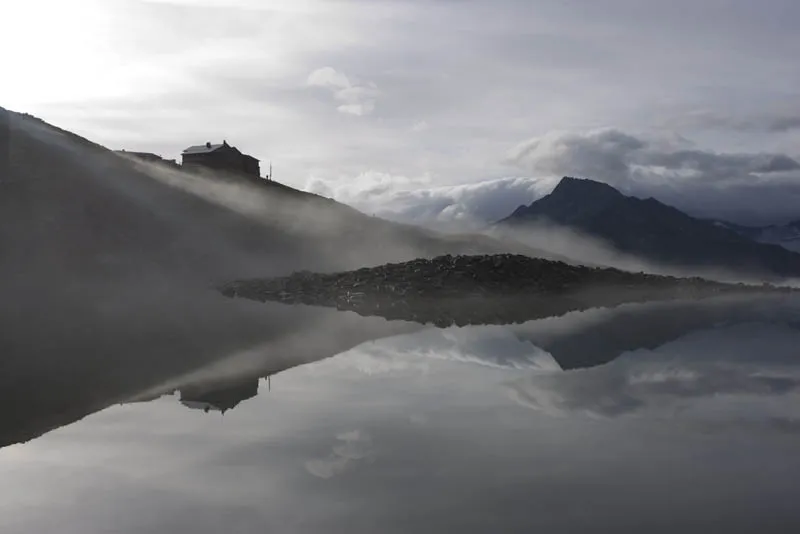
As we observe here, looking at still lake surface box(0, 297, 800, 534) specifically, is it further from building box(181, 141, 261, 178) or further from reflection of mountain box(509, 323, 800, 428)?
building box(181, 141, 261, 178)

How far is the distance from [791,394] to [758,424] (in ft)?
13.1

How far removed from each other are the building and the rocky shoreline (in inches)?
3535

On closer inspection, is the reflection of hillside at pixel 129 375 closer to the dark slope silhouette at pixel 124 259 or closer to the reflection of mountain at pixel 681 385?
the dark slope silhouette at pixel 124 259

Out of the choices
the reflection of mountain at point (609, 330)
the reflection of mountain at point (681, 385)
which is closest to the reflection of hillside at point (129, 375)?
the reflection of mountain at point (609, 330)

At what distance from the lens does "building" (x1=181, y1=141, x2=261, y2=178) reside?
505 ft

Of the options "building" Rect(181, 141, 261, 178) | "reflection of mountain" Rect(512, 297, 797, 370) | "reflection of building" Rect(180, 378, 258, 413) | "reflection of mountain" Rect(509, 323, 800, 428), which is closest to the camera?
"reflection of mountain" Rect(509, 323, 800, 428)

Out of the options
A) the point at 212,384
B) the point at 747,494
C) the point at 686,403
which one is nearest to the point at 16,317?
the point at 212,384

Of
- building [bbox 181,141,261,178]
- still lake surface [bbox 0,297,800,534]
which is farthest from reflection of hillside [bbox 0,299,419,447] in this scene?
building [bbox 181,141,261,178]

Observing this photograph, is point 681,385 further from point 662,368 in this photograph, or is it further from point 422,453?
point 422,453

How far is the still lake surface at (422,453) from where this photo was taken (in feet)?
25.8

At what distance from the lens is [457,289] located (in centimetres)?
5703

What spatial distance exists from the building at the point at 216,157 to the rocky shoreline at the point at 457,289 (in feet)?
295

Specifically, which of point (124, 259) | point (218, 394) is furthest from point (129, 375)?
point (124, 259)

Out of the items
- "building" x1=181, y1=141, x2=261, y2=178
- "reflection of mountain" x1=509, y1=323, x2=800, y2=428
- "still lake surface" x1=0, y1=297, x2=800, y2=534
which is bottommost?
"still lake surface" x1=0, y1=297, x2=800, y2=534
